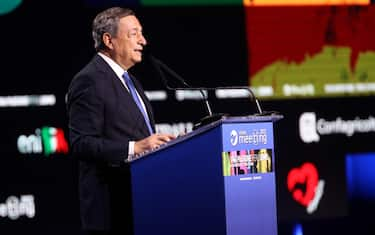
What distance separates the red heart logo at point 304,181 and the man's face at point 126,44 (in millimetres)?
2538

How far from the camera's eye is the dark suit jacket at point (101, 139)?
358 centimetres

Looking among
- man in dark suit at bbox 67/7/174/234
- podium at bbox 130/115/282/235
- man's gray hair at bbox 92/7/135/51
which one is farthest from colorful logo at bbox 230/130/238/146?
man's gray hair at bbox 92/7/135/51

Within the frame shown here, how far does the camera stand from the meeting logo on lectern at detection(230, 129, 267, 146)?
321 cm

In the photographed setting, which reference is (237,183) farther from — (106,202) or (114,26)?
(114,26)

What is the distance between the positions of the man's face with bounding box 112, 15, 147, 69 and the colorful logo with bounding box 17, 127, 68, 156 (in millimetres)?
1658

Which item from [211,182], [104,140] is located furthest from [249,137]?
[104,140]

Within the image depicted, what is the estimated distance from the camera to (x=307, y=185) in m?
6.11

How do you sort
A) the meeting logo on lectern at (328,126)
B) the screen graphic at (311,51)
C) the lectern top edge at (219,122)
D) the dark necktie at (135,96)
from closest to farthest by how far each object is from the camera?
the lectern top edge at (219,122) → the dark necktie at (135,96) → the screen graphic at (311,51) → the meeting logo on lectern at (328,126)

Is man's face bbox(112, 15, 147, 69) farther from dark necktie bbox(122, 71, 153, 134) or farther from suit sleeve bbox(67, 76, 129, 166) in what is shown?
suit sleeve bbox(67, 76, 129, 166)

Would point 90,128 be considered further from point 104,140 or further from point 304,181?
point 304,181

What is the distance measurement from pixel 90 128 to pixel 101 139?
0.07 meters

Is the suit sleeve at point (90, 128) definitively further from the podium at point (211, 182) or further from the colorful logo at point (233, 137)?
the colorful logo at point (233, 137)

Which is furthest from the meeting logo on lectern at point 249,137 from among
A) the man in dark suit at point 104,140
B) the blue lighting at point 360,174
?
the blue lighting at point 360,174

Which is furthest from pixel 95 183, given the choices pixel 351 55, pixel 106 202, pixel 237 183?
pixel 351 55
